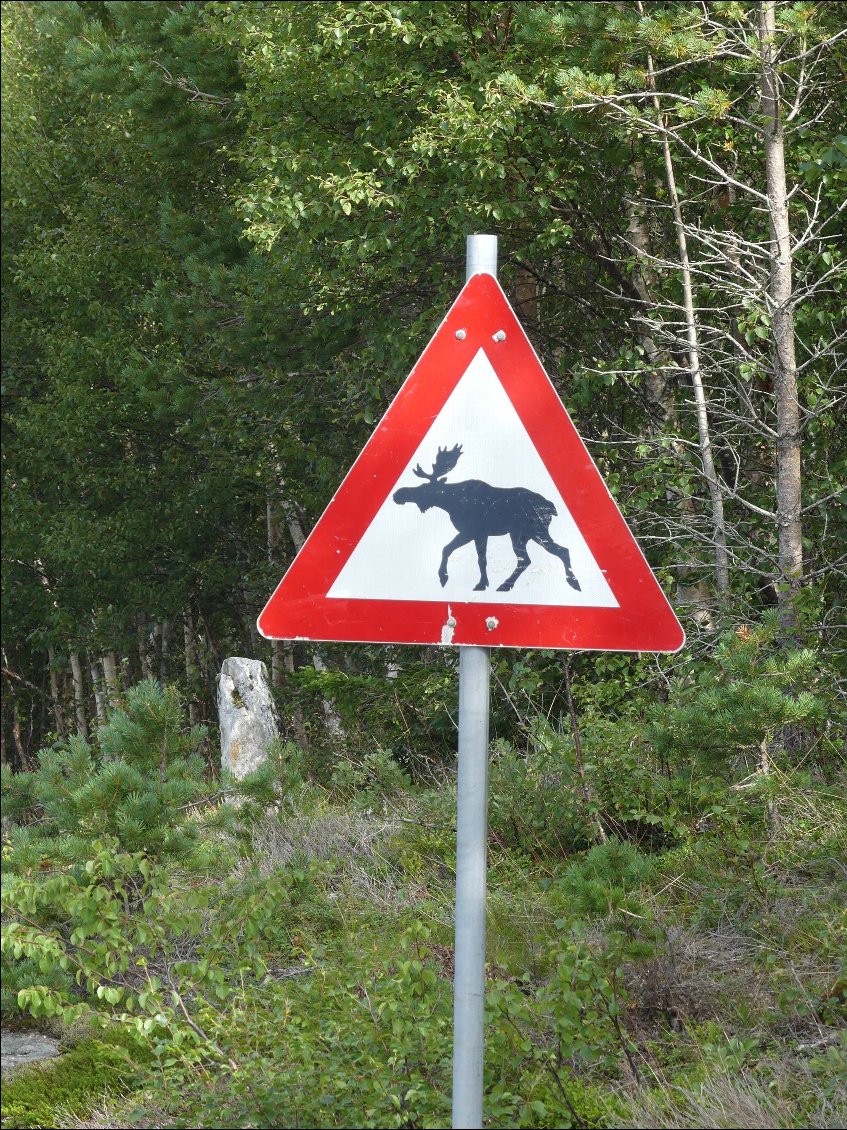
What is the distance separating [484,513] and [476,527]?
1.3 inches

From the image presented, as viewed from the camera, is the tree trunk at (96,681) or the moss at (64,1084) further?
the tree trunk at (96,681)

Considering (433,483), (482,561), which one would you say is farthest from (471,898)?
(433,483)

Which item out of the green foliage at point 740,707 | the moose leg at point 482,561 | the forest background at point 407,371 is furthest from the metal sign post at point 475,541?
the green foliage at point 740,707

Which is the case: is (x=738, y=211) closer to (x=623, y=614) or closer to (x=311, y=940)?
(x=311, y=940)

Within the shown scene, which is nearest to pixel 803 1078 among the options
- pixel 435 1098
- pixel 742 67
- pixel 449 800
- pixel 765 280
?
pixel 435 1098

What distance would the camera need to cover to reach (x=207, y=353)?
13.2 metres

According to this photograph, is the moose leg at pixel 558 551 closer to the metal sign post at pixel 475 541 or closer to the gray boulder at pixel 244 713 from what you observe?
the metal sign post at pixel 475 541

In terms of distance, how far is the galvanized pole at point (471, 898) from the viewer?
2053 millimetres

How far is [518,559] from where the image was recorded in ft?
7.14

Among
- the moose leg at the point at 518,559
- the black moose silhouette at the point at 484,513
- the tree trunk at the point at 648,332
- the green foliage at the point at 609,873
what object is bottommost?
the green foliage at the point at 609,873

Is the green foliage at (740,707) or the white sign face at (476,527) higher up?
the white sign face at (476,527)

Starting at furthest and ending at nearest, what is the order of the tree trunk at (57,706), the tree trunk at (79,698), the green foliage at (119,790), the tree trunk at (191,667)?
the tree trunk at (57,706) < the tree trunk at (79,698) < the tree trunk at (191,667) < the green foliage at (119,790)

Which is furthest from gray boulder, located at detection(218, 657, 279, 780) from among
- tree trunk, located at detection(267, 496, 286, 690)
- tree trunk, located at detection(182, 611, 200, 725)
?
tree trunk, located at detection(182, 611, 200, 725)

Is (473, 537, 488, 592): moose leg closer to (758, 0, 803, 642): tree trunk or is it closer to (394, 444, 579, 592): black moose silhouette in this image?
(394, 444, 579, 592): black moose silhouette
